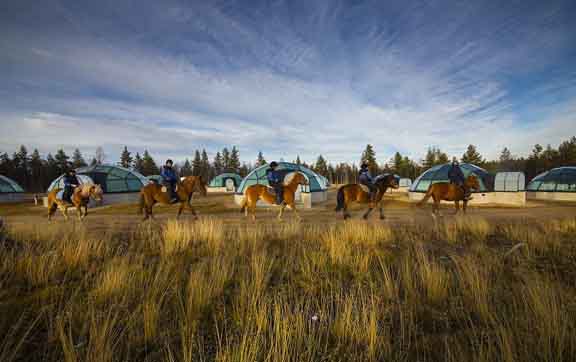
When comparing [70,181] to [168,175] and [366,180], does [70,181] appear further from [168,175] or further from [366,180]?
[366,180]

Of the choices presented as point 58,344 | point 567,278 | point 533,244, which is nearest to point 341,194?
point 533,244

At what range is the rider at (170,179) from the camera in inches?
394

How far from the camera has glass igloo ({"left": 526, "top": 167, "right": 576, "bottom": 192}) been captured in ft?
69.8

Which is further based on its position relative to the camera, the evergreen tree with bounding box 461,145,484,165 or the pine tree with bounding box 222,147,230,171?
the pine tree with bounding box 222,147,230,171

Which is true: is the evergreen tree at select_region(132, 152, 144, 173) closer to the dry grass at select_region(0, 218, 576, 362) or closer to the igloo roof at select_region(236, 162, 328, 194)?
the igloo roof at select_region(236, 162, 328, 194)

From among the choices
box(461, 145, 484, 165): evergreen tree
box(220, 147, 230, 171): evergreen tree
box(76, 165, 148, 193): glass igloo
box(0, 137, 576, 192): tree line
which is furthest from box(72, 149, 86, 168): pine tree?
box(461, 145, 484, 165): evergreen tree

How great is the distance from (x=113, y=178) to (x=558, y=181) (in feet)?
150

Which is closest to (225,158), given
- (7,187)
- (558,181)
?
(7,187)

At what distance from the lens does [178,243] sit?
521cm

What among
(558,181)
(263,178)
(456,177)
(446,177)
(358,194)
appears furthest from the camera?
(558,181)

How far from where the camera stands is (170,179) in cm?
1006

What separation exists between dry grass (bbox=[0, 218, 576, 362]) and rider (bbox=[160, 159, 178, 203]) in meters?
4.97

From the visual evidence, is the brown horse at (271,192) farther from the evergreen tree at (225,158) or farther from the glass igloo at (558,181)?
the evergreen tree at (225,158)

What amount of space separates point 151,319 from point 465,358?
2.91 m
